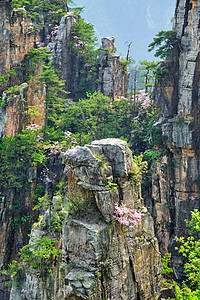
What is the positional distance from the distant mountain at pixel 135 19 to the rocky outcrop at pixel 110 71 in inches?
3262

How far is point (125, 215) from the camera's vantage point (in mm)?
8633

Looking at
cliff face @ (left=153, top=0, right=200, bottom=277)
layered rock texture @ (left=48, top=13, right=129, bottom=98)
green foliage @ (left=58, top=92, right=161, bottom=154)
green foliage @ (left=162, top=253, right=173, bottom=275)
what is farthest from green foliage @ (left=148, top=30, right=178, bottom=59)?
green foliage @ (left=162, top=253, right=173, bottom=275)

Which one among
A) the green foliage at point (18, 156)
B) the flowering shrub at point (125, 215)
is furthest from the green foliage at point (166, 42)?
the flowering shrub at point (125, 215)

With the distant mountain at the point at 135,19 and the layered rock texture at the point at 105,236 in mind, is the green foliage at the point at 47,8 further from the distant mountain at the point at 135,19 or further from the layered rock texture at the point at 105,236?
the distant mountain at the point at 135,19

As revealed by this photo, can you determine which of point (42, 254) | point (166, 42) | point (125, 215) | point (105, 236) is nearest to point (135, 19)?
point (166, 42)

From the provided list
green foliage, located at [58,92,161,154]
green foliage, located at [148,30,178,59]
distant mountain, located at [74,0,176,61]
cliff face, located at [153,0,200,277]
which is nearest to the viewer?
cliff face, located at [153,0,200,277]

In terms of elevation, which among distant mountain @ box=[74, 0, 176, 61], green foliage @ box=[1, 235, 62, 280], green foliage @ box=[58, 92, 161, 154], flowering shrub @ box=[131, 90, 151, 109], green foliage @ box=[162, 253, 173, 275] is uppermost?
distant mountain @ box=[74, 0, 176, 61]

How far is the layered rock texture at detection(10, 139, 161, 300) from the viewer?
8.05 metres

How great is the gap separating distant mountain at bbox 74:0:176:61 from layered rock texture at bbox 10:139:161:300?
104251mm

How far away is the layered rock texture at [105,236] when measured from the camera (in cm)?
805

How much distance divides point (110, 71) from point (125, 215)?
21313 mm

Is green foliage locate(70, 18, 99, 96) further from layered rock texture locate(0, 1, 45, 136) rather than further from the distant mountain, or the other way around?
the distant mountain

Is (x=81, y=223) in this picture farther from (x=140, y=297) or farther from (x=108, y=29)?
(x=108, y=29)

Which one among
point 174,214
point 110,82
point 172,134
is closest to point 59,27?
point 110,82
